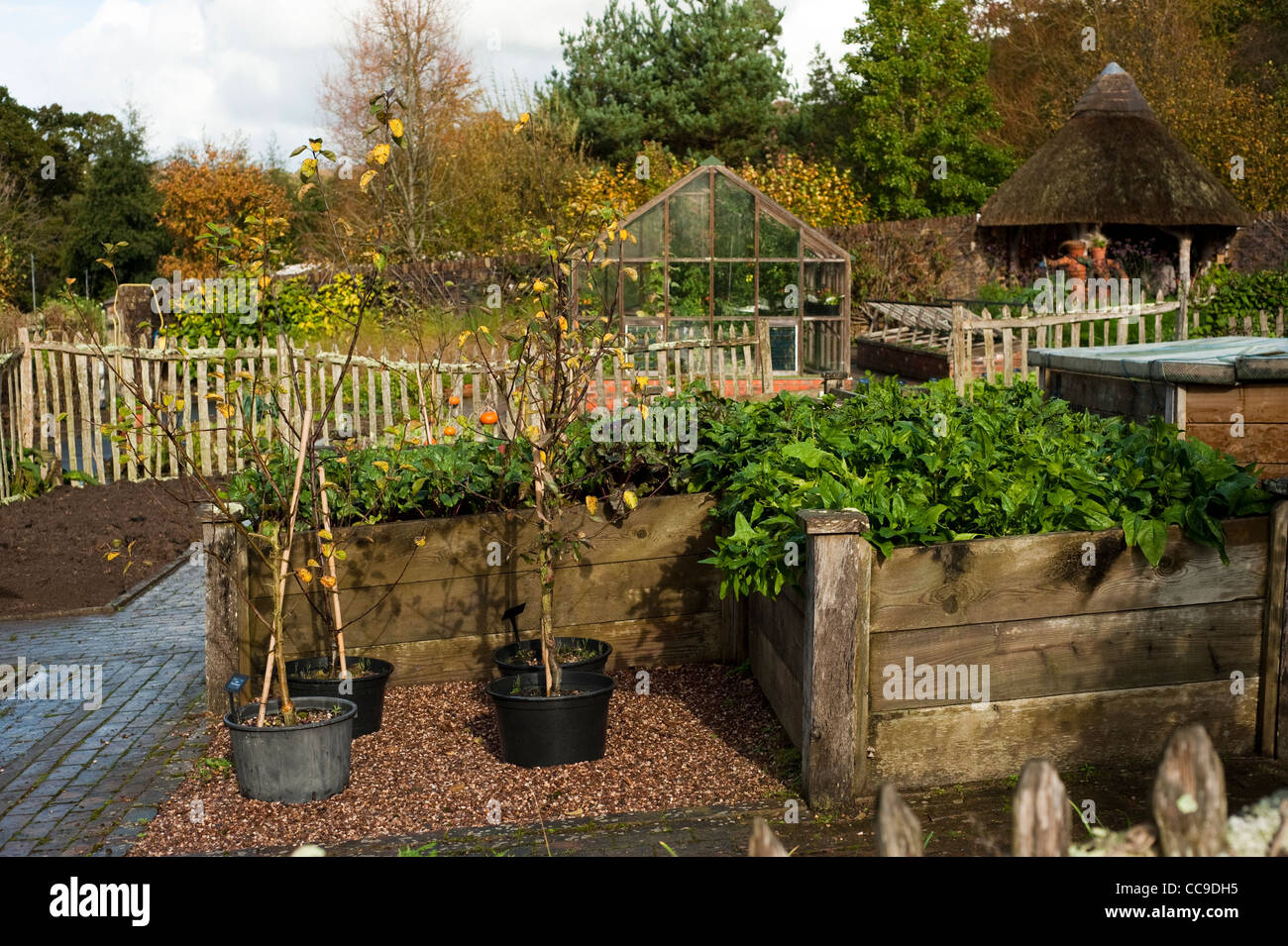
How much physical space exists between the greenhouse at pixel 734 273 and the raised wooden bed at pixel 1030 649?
14487 millimetres

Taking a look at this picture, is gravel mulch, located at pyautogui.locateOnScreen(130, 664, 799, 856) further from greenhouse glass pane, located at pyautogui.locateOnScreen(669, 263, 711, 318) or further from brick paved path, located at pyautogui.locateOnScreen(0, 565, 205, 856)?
greenhouse glass pane, located at pyautogui.locateOnScreen(669, 263, 711, 318)

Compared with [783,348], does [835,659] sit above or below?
below

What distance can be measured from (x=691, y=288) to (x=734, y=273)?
0.74 m

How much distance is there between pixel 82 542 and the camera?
9797mm

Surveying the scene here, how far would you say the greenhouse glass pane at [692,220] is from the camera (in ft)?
62.3

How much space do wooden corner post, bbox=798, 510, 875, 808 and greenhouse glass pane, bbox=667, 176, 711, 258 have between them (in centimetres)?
1540

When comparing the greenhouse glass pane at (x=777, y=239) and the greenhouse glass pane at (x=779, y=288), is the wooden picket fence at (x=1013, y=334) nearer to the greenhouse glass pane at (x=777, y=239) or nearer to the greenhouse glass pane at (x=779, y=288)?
the greenhouse glass pane at (x=779, y=288)

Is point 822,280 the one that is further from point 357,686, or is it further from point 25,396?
point 357,686

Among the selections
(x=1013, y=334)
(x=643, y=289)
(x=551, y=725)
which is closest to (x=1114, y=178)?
(x=643, y=289)

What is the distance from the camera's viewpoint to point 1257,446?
225 inches

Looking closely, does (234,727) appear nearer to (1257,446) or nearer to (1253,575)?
(1253,575)

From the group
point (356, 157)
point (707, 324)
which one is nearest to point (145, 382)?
point (707, 324)

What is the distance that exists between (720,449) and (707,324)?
13.5m

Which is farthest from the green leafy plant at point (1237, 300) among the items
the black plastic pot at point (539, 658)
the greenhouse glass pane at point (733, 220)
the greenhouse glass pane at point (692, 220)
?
the black plastic pot at point (539, 658)
